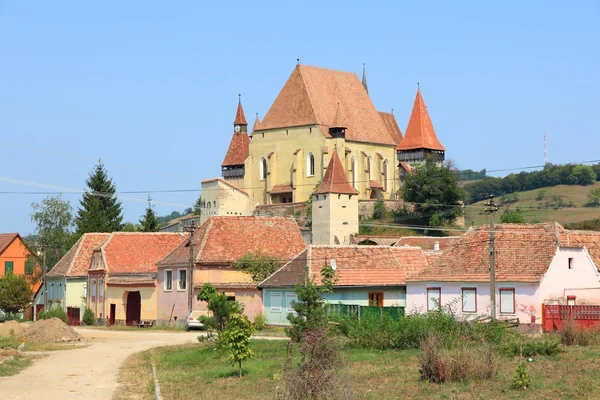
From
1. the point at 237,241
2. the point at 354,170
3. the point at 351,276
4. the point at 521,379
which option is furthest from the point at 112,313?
the point at 354,170

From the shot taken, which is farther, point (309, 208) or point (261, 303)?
point (309, 208)

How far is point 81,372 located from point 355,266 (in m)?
20.5

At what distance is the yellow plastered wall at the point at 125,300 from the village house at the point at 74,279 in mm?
3991

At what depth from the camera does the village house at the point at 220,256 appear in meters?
54.8

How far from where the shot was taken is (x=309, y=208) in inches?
4085

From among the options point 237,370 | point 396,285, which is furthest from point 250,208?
point 237,370

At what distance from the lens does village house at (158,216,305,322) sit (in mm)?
54781

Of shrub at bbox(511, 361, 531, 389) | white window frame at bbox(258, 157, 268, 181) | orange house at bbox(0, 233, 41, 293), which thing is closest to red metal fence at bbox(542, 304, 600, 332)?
shrub at bbox(511, 361, 531, 389)

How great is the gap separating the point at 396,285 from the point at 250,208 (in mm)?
63030

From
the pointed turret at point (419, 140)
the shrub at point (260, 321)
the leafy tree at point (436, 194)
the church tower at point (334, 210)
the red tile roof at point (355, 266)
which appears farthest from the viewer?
the pointed turret at point (419, 140)

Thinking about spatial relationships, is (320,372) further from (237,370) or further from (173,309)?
(173,309)

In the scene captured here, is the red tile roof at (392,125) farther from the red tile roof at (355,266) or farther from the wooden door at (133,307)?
the red tile roof at (355,266)

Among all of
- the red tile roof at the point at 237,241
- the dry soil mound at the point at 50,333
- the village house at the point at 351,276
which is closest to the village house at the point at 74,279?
the red tile roof at the point at 237,241

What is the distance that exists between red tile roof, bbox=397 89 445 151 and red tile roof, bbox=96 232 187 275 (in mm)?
57389
